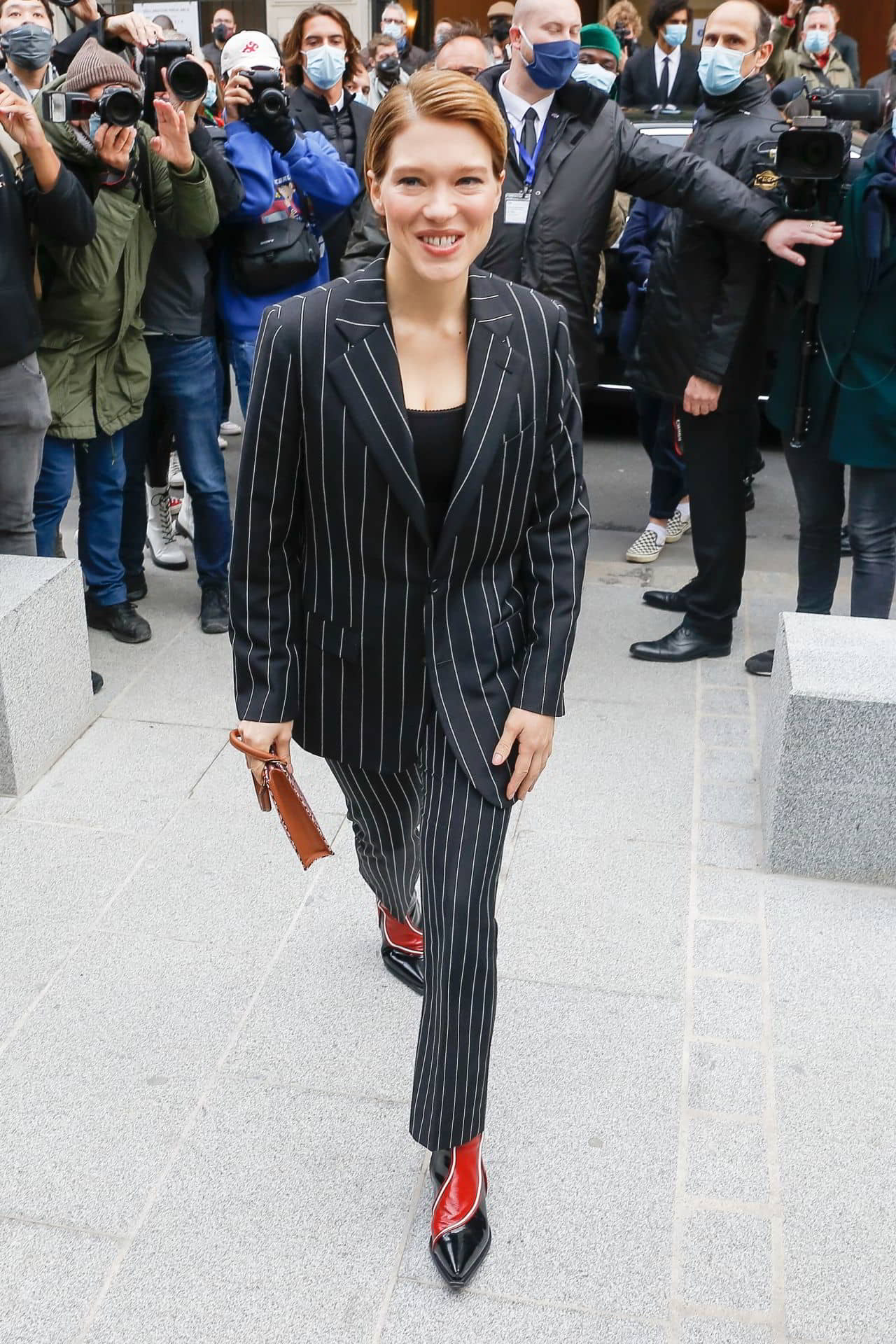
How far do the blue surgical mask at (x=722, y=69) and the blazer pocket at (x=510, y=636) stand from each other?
2971 millimetres

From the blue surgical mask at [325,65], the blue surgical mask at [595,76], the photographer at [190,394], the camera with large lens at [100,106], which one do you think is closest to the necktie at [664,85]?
the blue surgical mask at [595,76]

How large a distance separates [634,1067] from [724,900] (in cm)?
75

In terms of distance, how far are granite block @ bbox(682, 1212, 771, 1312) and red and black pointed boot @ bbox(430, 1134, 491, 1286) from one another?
38 centimetres

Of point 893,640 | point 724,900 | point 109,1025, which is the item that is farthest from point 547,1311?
point 893,640

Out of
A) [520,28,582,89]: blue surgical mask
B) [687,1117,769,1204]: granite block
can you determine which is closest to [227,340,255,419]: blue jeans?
[520,28,582,89]: blue surgical mask

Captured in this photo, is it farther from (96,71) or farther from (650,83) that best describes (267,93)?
(650,83)

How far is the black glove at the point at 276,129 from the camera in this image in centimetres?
507

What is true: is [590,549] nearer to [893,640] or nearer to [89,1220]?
[893,640]

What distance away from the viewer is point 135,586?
552 centimetres

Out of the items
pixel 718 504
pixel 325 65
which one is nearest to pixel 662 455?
pixel 718 504

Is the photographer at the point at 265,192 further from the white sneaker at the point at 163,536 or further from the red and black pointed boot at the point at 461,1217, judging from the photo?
the red and black pointed boot at the point at 461,1217

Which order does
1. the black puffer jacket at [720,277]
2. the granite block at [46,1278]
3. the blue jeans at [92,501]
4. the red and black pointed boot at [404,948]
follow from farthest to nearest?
the blue jeans at [92,501] → the black puffer jacket at [720,277] → the red and black pointed boot at [404,948] → the granite block at [46,1278]

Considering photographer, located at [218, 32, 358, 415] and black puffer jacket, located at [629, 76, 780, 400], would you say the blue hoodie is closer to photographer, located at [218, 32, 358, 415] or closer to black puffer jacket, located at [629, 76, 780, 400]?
photographer, located at [218, 32, 358, 415]

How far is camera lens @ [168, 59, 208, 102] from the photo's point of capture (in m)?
4.55
